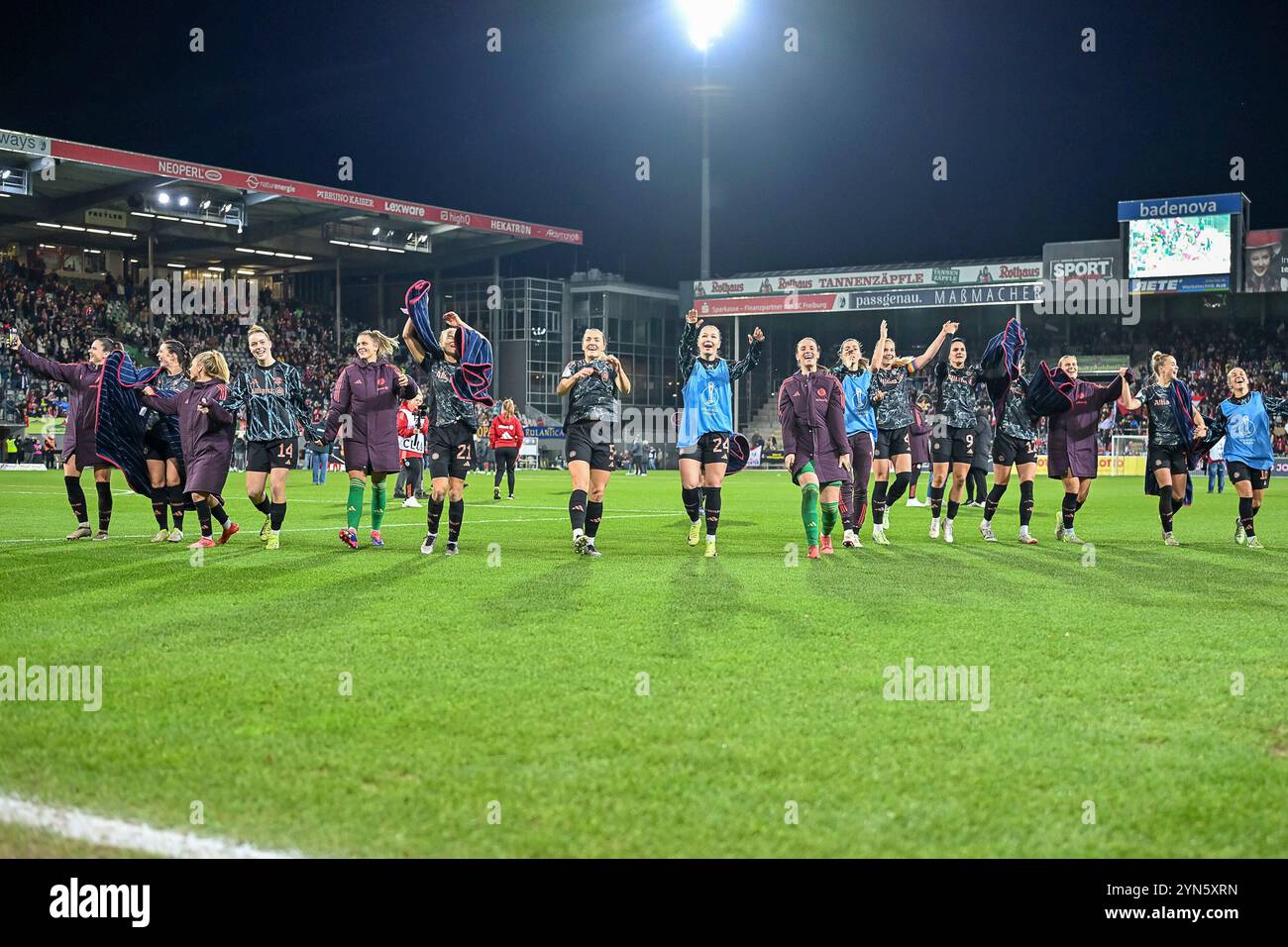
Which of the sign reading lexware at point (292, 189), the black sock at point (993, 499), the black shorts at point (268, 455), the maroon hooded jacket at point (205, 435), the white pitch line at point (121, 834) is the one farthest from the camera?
the sign reading lexware at point (292, 189)

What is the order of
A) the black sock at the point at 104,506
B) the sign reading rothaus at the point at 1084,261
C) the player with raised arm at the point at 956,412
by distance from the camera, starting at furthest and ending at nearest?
1. the sign reading rothaus at the point at 1084,261
2. the player with raised arm at the point at 956,412
3. the black sock at the point at 104,506

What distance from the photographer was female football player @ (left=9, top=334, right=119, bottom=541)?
1255 centimetres

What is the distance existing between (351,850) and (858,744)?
6.52 ft

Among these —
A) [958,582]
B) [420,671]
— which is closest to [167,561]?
[420,671]

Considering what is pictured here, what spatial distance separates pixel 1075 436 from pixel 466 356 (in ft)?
23.7

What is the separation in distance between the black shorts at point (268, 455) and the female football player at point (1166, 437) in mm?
9577

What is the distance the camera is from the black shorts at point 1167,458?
14.0 meters

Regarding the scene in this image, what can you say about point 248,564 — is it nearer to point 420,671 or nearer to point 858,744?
point 420,671

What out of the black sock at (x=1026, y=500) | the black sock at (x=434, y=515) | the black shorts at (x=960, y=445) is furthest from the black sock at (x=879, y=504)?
the black sock at (x=434, y=515)

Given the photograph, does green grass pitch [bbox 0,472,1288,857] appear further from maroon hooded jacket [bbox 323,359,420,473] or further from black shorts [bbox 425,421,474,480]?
maroon hooded jacket [bbox 323,359,420,473]

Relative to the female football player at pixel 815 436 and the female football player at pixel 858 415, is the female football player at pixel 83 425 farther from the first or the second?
the female football player at pixel 858 415

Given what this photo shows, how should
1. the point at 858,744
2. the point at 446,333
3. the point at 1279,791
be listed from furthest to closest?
the point at 446,333 → the point at 858,744 → the point at 1279,791
